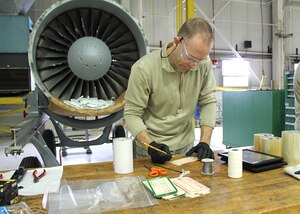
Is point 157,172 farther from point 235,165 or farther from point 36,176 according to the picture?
point 36,176

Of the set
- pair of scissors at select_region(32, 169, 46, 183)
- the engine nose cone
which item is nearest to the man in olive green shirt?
pair of scissors at select_region(32, 169, 46, 183)

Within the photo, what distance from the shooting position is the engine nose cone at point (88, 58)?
181cm

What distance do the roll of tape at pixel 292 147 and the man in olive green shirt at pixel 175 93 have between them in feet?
0.94

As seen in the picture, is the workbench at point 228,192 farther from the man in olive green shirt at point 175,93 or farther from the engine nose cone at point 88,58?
the engine nose cone at point 88,58

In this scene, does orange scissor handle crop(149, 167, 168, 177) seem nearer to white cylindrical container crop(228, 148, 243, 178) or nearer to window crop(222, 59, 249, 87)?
white cylindrical container crop(228, 148, 243, 178)

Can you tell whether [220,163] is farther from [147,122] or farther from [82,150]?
[82,150]

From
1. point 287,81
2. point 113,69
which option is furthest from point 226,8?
point 113,69

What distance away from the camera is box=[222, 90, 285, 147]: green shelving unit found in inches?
147

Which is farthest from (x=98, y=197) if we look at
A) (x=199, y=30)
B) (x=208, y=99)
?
(x=208, y=99)

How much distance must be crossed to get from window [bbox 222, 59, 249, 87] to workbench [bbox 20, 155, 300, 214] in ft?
22.9

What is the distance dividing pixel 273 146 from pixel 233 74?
698 cm

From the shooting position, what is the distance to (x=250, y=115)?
13.2 feet

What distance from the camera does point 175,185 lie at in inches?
31.3

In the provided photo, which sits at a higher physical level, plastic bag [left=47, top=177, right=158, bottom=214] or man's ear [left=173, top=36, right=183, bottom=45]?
man's ear [left=173, top=36, right=183, bottom=45]
